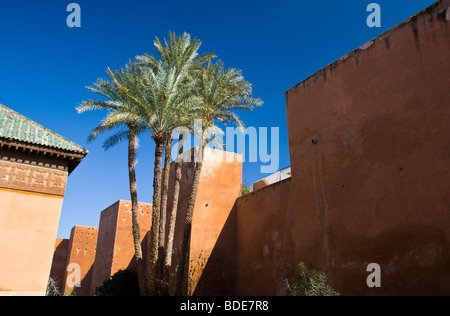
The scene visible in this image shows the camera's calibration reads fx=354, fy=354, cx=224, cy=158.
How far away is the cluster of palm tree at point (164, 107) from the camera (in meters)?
14.1

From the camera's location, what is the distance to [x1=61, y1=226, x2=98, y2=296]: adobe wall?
93.8 ft

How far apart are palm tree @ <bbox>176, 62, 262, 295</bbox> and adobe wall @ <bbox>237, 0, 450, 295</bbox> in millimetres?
3459

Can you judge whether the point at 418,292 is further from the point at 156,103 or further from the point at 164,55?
the point at 164,55

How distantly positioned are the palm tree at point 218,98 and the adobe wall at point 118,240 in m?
7.90

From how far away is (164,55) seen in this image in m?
16.0

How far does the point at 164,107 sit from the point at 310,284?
330 inches

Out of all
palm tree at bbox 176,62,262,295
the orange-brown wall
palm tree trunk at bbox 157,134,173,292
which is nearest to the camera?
the orange-brown wall

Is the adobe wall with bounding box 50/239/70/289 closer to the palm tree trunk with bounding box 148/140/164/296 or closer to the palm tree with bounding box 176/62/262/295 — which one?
the palm tree with bounding box 176/62/262/295

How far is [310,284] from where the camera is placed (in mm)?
10711

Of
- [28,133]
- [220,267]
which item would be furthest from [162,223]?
[28,133]

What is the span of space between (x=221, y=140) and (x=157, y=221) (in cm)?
491

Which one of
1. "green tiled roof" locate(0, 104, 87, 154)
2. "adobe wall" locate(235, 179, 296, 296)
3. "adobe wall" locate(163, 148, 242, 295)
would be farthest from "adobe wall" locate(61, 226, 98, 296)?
"green tiled roof" locate(0, 104, 87, 154)

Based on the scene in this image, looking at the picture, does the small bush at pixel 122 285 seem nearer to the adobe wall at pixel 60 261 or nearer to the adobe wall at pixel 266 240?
the adobe wall at pixel 266 240
